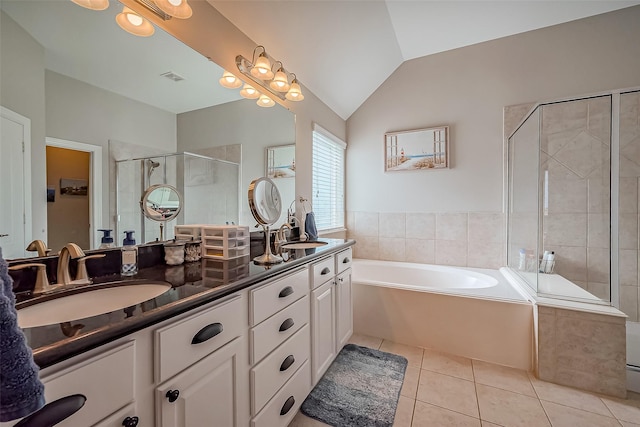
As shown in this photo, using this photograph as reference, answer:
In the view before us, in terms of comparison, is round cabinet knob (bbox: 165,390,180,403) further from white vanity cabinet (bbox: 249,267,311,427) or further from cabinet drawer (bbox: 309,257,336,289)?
cabinet drawer (bbox: 309,257,336,289)

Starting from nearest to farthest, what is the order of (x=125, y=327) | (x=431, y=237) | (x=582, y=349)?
(x=125, y=327), (x=582, y=349), (x=431, y=237)

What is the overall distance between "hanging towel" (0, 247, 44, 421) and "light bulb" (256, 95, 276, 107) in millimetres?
1808

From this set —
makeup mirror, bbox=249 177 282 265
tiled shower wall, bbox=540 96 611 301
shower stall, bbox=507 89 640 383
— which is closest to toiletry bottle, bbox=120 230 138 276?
makeup mirror, bbox=249 177 282 265

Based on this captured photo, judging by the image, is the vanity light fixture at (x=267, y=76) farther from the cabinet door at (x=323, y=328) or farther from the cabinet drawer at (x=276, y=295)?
the cabinet door at (x=323, y=328)

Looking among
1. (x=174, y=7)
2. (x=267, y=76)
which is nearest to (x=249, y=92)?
(x=267, y=76)

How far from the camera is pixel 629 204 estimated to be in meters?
2.26

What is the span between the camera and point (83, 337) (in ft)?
1.79

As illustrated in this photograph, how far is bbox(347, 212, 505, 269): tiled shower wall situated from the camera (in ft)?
9.20

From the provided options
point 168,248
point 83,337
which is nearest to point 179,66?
point 168,248

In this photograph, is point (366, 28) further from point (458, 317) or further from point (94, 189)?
point (458, 317)

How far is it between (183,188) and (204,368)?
3.15 ft

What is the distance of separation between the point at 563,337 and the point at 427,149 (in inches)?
79.8

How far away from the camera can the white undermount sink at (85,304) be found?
77 cm

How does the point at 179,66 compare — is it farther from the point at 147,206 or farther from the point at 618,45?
the point at 618,45
